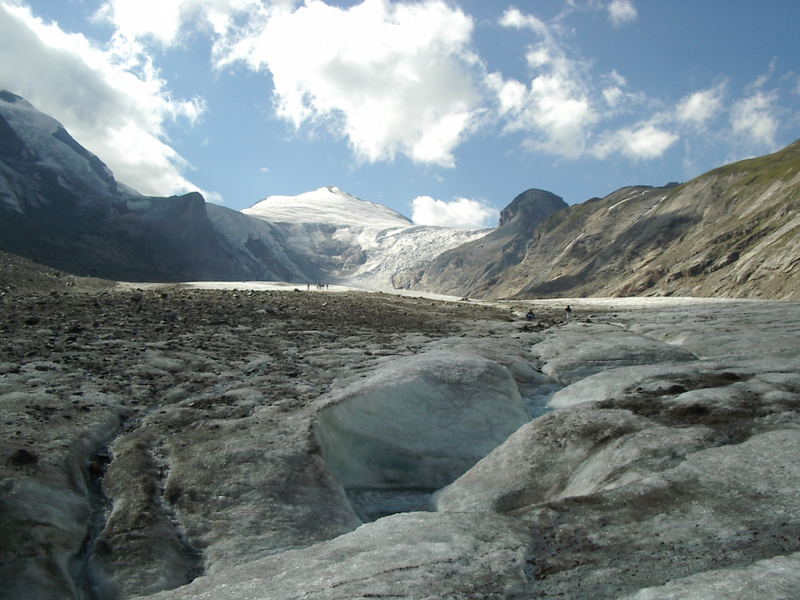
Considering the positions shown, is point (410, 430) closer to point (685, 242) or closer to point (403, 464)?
point (403, 464)

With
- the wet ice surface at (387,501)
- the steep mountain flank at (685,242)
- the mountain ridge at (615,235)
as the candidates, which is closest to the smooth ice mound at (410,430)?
the wet ice surface at (387,501)

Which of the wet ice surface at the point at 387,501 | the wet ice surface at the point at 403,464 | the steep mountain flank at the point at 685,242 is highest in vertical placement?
the steep mountain flank at the point at 685,242

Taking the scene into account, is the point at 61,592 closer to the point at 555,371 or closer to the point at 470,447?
the point at 470,447

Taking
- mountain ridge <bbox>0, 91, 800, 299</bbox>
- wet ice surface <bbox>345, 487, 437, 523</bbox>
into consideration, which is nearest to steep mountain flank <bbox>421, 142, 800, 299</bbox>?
mountain ridge <bbox>0, 91, 800, 299</bbox>

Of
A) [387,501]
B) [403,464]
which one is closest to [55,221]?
[403,464]

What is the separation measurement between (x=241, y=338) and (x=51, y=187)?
192m

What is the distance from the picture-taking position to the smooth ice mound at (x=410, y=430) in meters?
18.0

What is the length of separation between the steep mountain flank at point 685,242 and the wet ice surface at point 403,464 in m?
67.0

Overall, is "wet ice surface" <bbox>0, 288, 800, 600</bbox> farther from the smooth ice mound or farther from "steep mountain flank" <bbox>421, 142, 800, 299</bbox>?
"steep mountain flank" <bbox>421, 142, 800, 299</bbox>

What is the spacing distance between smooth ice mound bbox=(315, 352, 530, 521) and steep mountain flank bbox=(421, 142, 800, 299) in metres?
68.2

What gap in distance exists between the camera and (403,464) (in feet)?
61.9

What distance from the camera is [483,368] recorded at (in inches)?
910

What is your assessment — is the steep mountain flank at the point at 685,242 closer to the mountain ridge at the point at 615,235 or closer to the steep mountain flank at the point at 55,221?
the mountain ridge at the point at 615,235

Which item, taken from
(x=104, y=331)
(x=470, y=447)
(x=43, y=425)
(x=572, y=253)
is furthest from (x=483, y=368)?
(x=572, y=253)
